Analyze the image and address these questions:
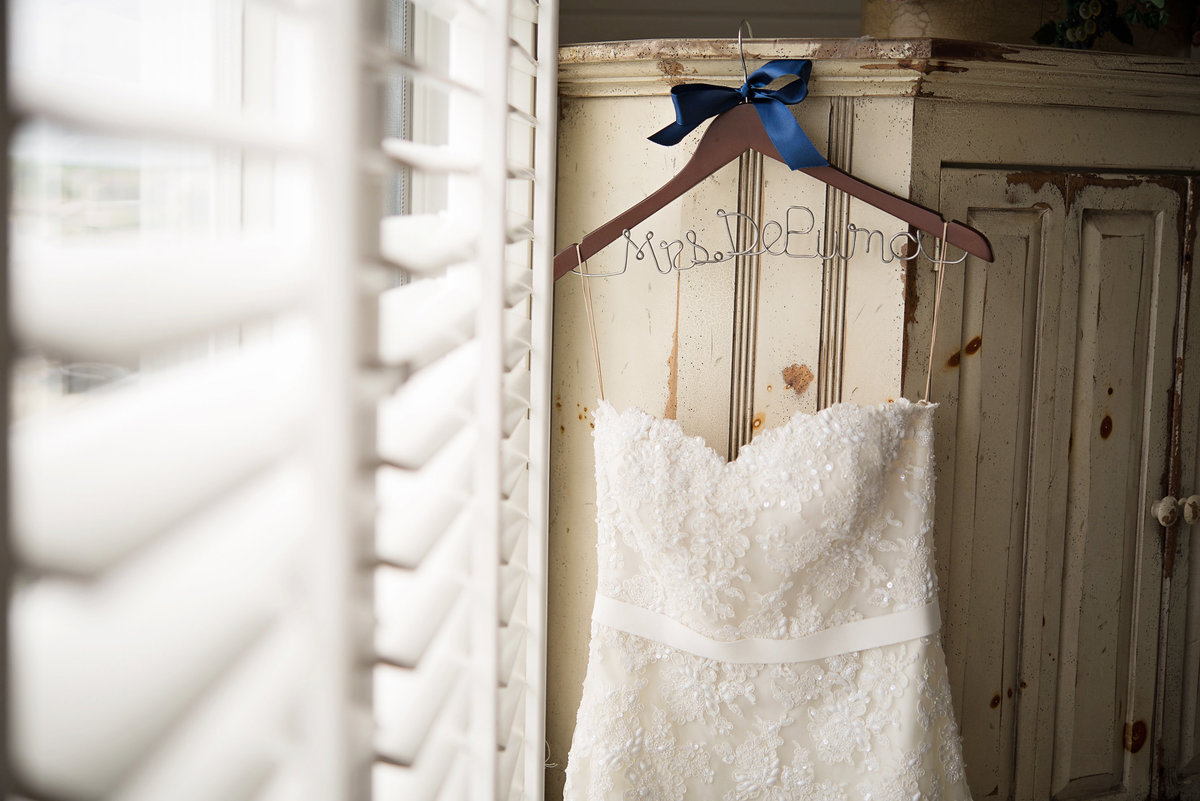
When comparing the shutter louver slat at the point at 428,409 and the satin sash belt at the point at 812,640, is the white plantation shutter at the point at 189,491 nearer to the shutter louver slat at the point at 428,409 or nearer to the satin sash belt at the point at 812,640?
the shutter louver slat at the point at 428,409

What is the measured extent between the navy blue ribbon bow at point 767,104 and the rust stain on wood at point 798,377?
312 millimetres

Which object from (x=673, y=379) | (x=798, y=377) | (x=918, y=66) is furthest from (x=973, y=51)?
(x=673, y=379)

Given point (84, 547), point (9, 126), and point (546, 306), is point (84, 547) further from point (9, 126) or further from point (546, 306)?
point (546, 306)

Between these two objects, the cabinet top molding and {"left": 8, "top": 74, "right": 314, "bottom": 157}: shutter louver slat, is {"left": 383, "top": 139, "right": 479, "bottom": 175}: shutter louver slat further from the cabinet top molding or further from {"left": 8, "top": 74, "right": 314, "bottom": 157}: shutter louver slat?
the cabinet top molding

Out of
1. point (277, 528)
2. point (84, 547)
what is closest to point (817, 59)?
point (277, 528)

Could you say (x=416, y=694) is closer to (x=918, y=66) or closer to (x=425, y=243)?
(x=425, y=243)

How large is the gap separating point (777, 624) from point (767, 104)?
2.44 ft

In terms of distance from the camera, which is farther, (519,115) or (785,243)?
(785,243)

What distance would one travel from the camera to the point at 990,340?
144 cm

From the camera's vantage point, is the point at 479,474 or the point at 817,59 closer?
the point at 479,474

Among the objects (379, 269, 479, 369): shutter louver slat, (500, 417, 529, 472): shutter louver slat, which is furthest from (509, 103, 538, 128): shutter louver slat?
(500, 417, 529, 472): shutter louver slat

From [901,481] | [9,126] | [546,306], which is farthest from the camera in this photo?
[901,481]

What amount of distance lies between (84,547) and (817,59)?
4.17ft

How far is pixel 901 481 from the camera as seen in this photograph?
4.25ft
